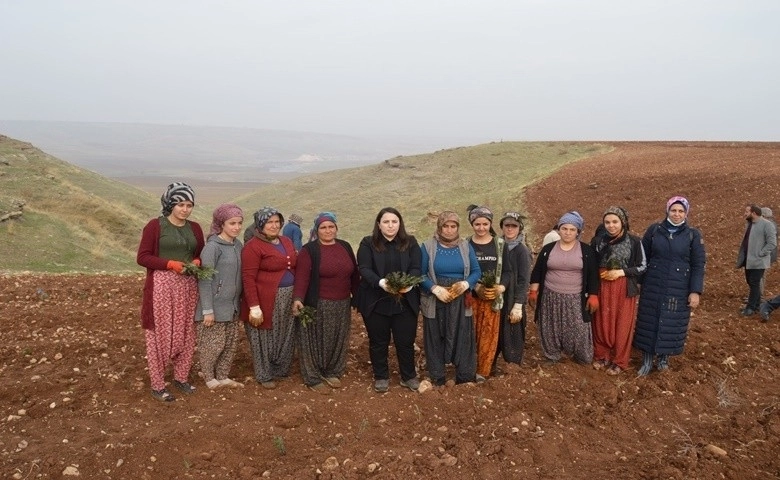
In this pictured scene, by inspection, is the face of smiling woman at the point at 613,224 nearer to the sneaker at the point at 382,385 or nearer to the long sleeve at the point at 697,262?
the long sleeve at the point at 697,262

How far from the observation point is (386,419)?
179 inches

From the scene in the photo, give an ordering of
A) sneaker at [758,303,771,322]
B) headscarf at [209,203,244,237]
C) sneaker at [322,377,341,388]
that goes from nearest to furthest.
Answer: headscarf at [209,203,244,237]
sneaker at [322,377,341,388]
sneaker at [758,303,771,322]

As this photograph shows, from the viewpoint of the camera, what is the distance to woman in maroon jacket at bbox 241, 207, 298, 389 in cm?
485

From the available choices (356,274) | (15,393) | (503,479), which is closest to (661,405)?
(503,479)

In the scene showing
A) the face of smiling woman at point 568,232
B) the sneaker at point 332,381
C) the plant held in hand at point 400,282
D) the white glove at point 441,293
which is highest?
the face of smiling woman at point 568,232

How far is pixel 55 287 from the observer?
8.45 m

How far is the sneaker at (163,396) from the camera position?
4.82 meters

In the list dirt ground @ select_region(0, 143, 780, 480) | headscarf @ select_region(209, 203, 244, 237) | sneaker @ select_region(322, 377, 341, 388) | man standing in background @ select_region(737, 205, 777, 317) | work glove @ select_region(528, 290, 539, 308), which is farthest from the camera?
man standing in background @ select_region(737, 205, 777, 317)

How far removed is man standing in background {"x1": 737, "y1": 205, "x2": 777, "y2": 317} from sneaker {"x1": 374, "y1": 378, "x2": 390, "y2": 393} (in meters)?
5.12

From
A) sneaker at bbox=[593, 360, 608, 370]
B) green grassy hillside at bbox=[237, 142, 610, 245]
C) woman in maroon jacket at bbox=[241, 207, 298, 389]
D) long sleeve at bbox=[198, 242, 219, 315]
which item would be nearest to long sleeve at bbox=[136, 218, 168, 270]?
long sleeve at bbox=[198, 242, 219, 315]

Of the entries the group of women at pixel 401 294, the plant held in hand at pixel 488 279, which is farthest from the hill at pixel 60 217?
the plant held in hand at pixel 488 279

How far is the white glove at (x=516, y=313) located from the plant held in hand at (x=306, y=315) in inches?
72.1

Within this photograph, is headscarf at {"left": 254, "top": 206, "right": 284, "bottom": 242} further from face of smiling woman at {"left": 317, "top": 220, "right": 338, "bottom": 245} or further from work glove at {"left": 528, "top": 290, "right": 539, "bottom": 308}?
work glove at {"left": 528, "top": 290, "right": 539, "bottom": 308}

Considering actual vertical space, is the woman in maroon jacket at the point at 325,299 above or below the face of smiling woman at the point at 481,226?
below
